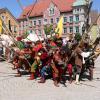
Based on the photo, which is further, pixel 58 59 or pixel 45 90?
pixel 58 59

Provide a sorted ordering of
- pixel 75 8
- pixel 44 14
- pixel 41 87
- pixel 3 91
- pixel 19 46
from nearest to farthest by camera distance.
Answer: pixel 3 91 → pixel 41 87 → pixel 19 46 → pixel 75 8 → pixel 44 14

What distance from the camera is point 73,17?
77375 mm

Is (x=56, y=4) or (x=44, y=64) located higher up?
(x=56, y=4)

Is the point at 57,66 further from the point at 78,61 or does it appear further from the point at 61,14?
the point at 61,14

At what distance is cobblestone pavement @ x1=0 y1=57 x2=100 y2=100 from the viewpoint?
9352 millimetres

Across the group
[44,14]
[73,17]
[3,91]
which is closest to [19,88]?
[3,91]

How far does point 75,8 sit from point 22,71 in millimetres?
63699

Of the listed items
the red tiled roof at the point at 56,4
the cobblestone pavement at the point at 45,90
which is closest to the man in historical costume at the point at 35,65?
the cobblestone pavement at the point at 45,90

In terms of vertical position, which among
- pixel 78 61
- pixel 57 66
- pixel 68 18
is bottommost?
pixel 57 66

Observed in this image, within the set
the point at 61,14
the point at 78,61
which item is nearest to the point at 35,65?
the point at 78,61

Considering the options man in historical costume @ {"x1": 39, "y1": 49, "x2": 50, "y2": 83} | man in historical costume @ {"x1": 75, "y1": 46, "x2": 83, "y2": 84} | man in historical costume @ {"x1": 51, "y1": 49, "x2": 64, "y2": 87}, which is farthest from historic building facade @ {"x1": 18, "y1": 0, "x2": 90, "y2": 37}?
man in historical costume @ {"x1": 51, "y1": 49, "x2": 64, "y2": 87}

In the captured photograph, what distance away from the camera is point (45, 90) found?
408 inches

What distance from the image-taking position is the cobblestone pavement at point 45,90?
30.7 feet

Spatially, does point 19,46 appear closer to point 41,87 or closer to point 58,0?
point 41,87
